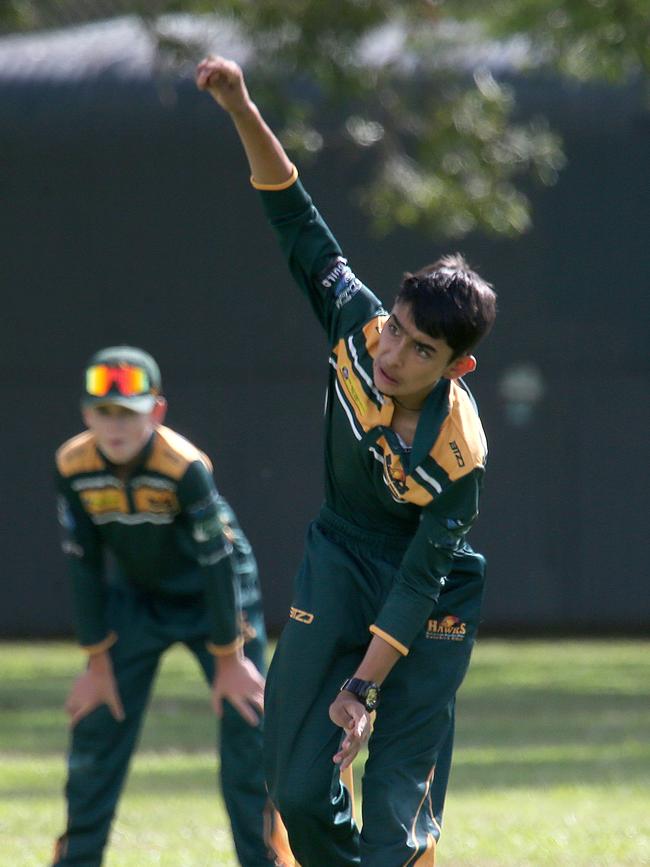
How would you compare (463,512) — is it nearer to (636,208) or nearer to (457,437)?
(457,437)

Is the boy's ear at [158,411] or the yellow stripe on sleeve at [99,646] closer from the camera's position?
the yellow stripe on sleeve at [99,646]

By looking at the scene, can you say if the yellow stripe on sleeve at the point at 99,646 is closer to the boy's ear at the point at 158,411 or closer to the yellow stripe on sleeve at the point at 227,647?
the yellow stripe on sleeve at the point at 227,647

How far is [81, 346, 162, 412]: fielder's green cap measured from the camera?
6.24 meters

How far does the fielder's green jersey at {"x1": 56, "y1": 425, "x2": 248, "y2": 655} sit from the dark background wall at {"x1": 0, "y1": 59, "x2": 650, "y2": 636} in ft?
34.4

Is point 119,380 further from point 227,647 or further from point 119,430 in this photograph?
point 227,647

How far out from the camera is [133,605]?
21.3 feet

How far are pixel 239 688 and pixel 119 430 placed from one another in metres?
1.00

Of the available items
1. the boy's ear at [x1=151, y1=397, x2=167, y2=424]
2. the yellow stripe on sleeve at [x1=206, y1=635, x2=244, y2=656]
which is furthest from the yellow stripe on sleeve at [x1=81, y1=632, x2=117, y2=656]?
the boy's ear at [x1=151, y1=397, x2=167, y2=424]

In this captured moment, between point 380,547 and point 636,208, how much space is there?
41.0 feet

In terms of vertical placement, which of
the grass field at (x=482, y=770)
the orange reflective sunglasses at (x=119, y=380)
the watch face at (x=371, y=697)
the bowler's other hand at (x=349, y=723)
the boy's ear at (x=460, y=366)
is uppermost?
the boy's ear at (x=460, y=366)

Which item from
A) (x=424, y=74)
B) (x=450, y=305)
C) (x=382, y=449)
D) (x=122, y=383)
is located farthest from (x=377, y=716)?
(x=424, y=74)

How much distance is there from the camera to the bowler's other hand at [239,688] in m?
6.15

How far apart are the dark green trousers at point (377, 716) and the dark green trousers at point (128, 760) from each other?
1.23 meters

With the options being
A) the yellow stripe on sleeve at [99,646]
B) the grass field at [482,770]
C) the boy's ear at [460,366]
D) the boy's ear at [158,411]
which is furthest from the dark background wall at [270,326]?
the boy's ear at [460,366]
